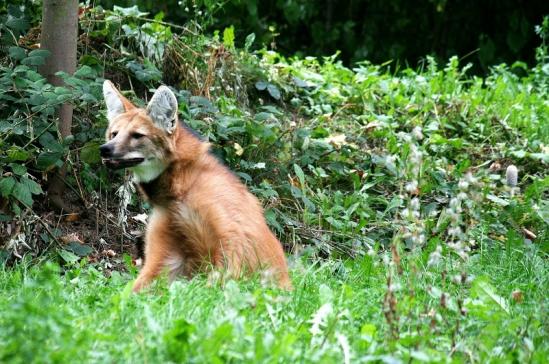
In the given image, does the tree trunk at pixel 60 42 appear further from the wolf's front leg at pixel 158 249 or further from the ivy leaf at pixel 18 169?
the wolf's front leg at pixel 158 249

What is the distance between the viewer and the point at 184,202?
4453mm

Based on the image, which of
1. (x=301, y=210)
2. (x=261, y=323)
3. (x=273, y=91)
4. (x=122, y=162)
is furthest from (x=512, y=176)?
(x=261, y=323)

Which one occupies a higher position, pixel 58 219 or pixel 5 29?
pixel 5 29

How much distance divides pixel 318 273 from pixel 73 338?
2045 millimetres

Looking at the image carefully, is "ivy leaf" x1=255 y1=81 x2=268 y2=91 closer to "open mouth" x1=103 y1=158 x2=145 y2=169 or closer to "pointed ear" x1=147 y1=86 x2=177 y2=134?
"pointed ear" x1=147 y1=86 x2=177 y2=134

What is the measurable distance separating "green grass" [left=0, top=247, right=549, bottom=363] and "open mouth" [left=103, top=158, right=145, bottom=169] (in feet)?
1.93

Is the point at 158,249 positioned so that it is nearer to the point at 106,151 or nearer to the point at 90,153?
the point at 106,151

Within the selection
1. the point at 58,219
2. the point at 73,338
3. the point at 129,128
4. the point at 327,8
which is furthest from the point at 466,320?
the point at 327,8

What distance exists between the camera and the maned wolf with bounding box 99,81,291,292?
14.1 feet

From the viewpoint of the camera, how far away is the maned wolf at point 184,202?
14.1 ft

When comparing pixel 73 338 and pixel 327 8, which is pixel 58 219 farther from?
pixel 327 8

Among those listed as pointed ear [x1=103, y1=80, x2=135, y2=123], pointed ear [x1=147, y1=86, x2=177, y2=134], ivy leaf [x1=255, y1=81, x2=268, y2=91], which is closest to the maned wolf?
Answer: pointed ear [x1=147, y1=86, x2=177, y2=134]

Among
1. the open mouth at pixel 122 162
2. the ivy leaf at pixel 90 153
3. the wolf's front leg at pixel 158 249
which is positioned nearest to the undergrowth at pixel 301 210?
the ivy leaf at pixel 90 153

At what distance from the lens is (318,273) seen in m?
4.53
